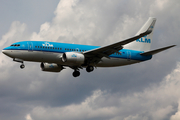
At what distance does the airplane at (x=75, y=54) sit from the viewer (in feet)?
157

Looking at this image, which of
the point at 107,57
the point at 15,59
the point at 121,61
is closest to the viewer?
the point at 15,59

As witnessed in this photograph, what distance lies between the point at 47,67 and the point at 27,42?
9.00 m

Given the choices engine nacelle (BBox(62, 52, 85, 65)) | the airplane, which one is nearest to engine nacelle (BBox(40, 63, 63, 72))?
the airplane

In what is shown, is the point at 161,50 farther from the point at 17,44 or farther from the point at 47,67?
the point at 17,44

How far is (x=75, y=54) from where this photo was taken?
161 feet

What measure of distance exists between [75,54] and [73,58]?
34.7 inches

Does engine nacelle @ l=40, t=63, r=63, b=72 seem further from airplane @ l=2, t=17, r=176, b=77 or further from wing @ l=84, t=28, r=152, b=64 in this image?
wing @ l=84, t=28, r=152, b=64

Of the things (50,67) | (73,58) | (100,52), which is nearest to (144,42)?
(100,52)

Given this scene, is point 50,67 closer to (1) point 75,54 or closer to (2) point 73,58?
(1) point 75,54

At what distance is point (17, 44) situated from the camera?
48.4 meters

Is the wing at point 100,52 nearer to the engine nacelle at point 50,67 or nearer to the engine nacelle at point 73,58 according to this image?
the engine nacelle at point 73,58

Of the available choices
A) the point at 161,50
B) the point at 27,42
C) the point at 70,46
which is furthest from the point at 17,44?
the point at 161,50

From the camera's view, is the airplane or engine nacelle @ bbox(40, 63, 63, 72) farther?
engine nacelle @ bbox(40, 63, 63, 72)

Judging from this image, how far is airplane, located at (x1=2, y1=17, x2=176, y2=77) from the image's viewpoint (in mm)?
47844
